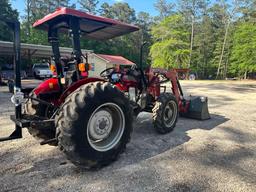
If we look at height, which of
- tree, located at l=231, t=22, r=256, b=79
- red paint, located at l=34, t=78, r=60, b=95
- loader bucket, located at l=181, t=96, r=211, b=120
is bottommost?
loader bucket, located at l=181, t=96, r=211, b=120

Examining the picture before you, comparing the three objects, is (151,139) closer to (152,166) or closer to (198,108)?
(152,166)

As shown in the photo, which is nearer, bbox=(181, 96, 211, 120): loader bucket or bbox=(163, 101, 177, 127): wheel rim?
bbox=(163, 101, 177, 127): wheel rim

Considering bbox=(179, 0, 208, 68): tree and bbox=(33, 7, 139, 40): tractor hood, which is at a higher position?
bbox=(179, 0, 208, 68): tree

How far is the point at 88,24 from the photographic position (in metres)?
3.64

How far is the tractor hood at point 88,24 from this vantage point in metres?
3.11

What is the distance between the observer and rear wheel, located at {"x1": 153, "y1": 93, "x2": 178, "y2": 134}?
15.2ft

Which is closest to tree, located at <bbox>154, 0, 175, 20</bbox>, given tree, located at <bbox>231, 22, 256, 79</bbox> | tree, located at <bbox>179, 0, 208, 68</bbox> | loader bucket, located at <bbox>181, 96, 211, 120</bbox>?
tree, located at <bbox>179, 0, 208, 68</bbox>

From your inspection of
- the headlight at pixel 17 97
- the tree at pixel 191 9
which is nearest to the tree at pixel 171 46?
the tree at pixel 191 9

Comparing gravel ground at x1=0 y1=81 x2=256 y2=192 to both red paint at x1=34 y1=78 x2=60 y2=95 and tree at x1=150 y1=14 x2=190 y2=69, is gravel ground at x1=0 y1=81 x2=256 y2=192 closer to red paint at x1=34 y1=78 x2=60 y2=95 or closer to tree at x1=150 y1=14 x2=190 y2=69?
red paint at x1=34 y1=78 x2=60 y2=95

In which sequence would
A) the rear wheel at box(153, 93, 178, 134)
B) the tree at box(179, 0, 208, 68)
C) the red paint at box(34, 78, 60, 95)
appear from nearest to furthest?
the red paint at box(34, 78, 60, 95) < the rear wheel at box(153, 93, 178, 134) < the tree at box(179, 0, 208, 68)

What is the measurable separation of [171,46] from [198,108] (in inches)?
1137

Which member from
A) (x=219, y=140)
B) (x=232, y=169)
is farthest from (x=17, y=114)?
(x=219, y=140)

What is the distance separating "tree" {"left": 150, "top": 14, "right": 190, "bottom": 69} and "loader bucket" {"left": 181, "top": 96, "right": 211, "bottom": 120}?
28.3 m

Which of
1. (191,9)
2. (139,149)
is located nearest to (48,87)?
(139,149)
